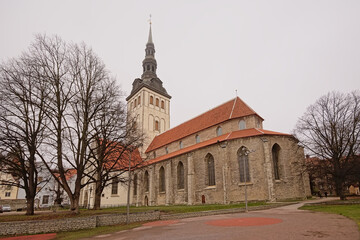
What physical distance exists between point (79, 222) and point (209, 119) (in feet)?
78.4

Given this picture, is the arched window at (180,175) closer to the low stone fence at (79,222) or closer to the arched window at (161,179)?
the arched window at (161,179)

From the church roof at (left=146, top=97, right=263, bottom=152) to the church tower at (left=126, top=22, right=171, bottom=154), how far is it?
4634 mm

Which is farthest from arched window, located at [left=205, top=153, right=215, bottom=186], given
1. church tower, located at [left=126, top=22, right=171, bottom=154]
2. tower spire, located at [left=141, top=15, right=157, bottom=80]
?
tower spire, located at [left=141, top=15, right=157, bottom=80]

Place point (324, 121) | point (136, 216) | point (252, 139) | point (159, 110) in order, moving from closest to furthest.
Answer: point (136, 216) < point (324, 121) < point (252, 139) < point (159, 110)

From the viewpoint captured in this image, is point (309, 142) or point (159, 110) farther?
point (159, 110)

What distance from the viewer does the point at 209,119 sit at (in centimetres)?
3469

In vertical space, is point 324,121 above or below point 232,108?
below

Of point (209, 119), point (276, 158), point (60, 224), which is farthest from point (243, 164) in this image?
point (60, 224)

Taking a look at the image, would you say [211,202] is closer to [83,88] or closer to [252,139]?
[252,139]

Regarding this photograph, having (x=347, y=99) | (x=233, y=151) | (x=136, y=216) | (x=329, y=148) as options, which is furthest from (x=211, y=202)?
(x=347, y=99)

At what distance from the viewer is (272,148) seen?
26.7 meters

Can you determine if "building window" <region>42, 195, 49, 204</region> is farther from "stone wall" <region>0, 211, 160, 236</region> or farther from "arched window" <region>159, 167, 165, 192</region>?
"stone wall" <region>0, 211, 160, 236</region>

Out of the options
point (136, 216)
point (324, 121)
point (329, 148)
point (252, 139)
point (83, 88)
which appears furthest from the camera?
point (252, 139)

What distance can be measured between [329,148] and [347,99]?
5.47 metres
